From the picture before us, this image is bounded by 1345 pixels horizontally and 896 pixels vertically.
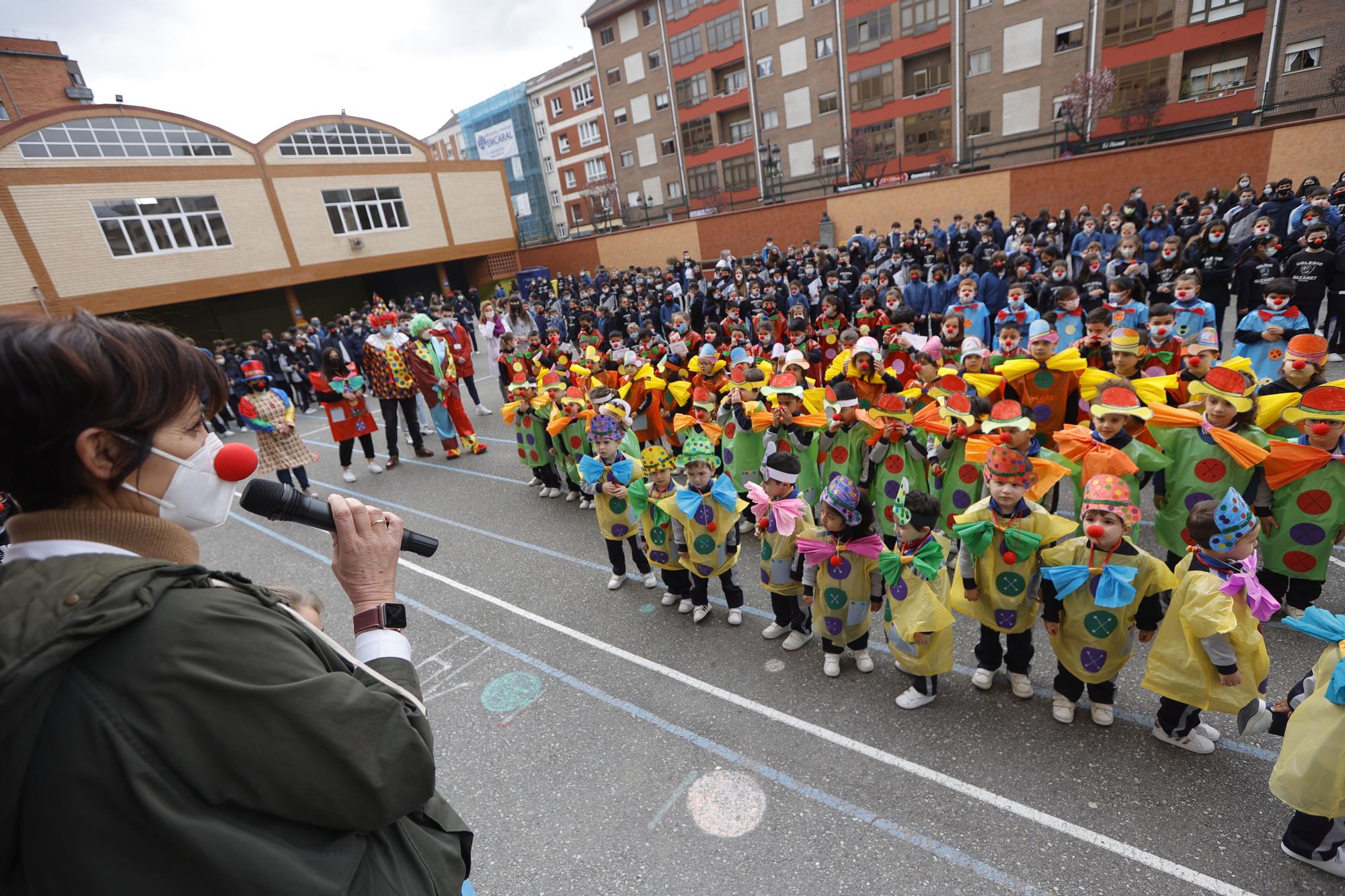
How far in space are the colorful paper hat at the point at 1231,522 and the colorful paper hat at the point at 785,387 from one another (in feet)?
11.3

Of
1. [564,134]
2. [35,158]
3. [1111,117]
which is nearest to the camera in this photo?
[35,158]

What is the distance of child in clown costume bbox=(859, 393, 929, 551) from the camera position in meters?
5.62

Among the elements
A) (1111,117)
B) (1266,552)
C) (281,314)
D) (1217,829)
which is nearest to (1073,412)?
(1266,552)

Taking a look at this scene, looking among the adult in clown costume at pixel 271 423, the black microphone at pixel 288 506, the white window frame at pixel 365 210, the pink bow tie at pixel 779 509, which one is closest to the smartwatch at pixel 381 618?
the black microphone at pixel 288 506

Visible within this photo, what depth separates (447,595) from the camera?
6449 millimetres

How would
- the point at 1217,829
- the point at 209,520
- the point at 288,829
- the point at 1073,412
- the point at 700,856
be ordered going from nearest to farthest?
1. the point at 288,829
2. the point at 209,520
3. the point at 1217,829
4. the point at 700,856
5. the point at 1073,412

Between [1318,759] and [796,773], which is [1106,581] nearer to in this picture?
[1318,759]

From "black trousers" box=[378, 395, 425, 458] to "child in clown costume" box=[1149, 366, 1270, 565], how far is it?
967cm

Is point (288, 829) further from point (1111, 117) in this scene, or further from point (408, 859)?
point (1111, 117)

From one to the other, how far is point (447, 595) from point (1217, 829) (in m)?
6.04

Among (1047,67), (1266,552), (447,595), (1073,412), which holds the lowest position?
(447,595)

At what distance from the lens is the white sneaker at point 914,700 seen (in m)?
4.13

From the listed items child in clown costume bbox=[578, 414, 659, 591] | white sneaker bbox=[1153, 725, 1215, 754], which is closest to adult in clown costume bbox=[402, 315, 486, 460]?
child in clown costume bbox=[578, 414, 659, 591]

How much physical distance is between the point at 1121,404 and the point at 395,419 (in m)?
9.58
